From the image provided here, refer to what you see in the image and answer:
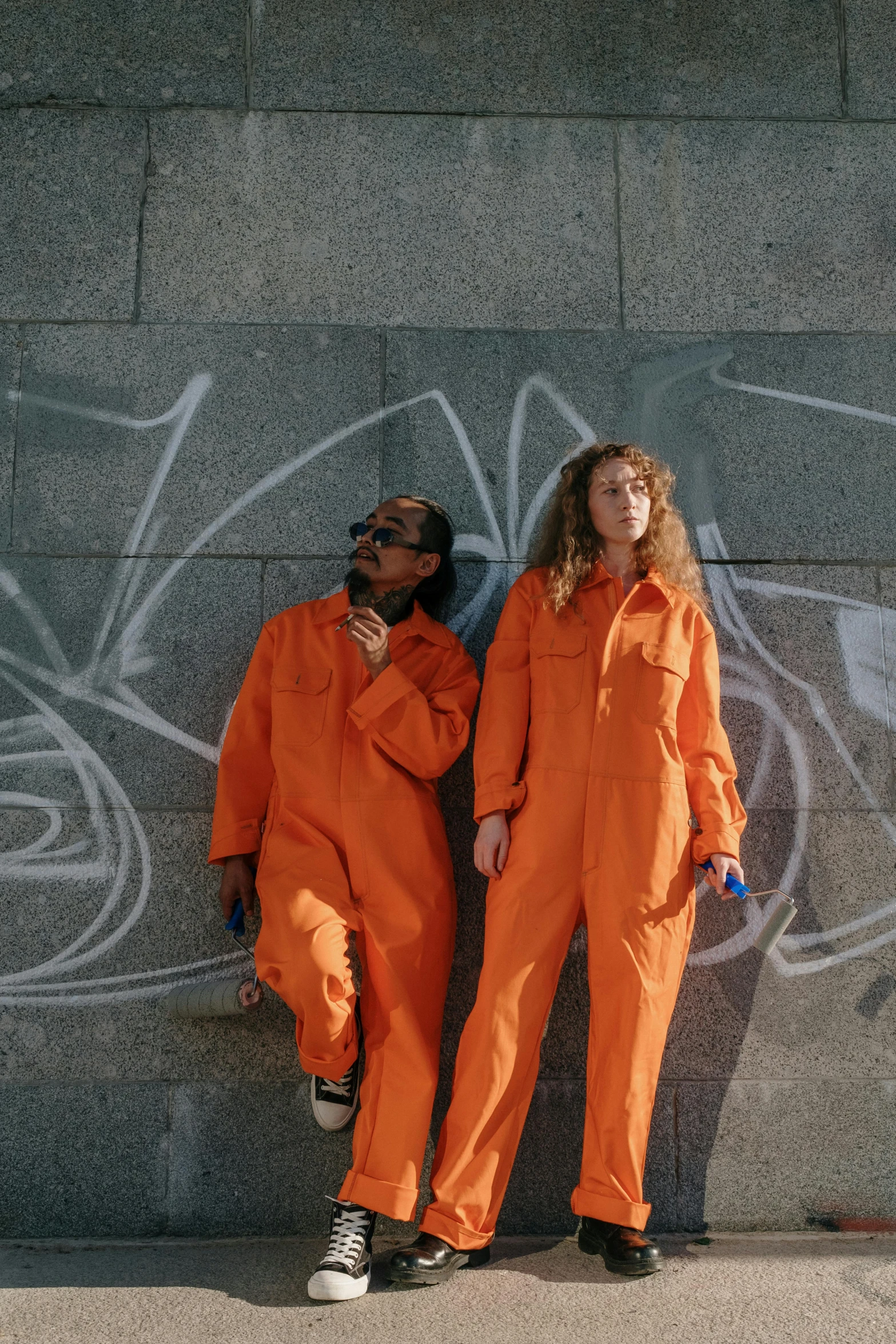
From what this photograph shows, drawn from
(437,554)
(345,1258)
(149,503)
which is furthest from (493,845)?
(149,503)

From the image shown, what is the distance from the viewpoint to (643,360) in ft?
11.6

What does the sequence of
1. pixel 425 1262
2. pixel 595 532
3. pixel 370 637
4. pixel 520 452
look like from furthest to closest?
1. pixel 520 452
2. pixel 595 532
3. pixel 370 637
4. pixel 425 1262

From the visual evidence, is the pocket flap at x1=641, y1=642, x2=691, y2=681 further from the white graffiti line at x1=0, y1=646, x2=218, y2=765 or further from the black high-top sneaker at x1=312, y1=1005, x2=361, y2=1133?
the white graffiti line at x1=0, y1=646, x2=218, y2=765

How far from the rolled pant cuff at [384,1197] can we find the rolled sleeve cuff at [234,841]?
36.1 inches

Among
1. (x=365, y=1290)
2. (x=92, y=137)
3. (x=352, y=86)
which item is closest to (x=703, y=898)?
(x=365, y=1290)

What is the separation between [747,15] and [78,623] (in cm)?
304

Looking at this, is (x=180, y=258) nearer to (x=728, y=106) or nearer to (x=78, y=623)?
(x=78, y=623)

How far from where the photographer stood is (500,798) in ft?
9.27

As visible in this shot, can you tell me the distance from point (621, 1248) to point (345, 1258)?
2.18 feet

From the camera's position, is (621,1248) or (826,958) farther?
(826,958)

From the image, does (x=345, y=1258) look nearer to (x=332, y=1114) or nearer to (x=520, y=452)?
(x=332, y=1114)

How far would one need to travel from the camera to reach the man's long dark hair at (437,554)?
10.7 feet

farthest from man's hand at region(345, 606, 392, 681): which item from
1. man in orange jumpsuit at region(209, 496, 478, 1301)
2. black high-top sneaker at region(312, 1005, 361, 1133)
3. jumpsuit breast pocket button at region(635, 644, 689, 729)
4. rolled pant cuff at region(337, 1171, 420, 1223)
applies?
rolled pant cuff at region(337, 1171, 420, 1223)

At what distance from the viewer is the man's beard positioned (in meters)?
3.18
